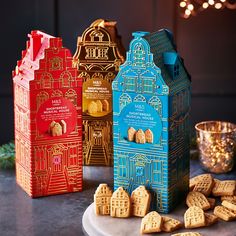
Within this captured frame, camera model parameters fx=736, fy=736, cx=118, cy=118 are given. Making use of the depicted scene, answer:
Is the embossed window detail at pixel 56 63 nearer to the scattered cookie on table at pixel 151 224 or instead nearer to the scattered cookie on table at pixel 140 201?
the scattered cookie on table at pixel 140 201

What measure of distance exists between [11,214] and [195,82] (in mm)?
1546

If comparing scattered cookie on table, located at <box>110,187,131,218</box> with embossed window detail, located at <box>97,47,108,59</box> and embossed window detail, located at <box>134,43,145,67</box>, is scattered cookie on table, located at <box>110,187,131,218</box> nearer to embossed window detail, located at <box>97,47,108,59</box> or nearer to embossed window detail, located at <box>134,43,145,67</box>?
embossed window detail, located at <box>134,43,145,67</box>

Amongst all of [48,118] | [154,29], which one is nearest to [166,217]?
[48,118]

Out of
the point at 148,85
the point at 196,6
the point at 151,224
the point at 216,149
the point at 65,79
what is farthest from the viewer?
the point at 196,6

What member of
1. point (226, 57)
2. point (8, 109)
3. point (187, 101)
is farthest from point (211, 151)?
point (8, 109)

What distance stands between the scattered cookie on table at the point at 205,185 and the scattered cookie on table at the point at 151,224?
0.31m

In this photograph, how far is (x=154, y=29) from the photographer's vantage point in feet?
11.3

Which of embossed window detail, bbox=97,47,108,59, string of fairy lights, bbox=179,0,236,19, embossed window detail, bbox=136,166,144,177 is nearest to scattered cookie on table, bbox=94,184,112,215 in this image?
embossed window detail, bbox=136,166,144,177

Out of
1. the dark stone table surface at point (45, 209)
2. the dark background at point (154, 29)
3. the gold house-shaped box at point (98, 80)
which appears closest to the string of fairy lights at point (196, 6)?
the dark background at point (154, 29)

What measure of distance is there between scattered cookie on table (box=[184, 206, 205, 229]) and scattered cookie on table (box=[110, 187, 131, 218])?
18cm

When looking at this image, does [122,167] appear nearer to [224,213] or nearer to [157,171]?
[157,171]

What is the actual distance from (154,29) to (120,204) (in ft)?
4.74

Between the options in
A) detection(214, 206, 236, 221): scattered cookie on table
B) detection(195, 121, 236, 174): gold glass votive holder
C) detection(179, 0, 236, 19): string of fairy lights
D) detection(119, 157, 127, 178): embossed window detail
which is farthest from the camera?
detection(179, 0, 236, 19): string of fairy lights

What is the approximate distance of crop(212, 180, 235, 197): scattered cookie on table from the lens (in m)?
2.35
